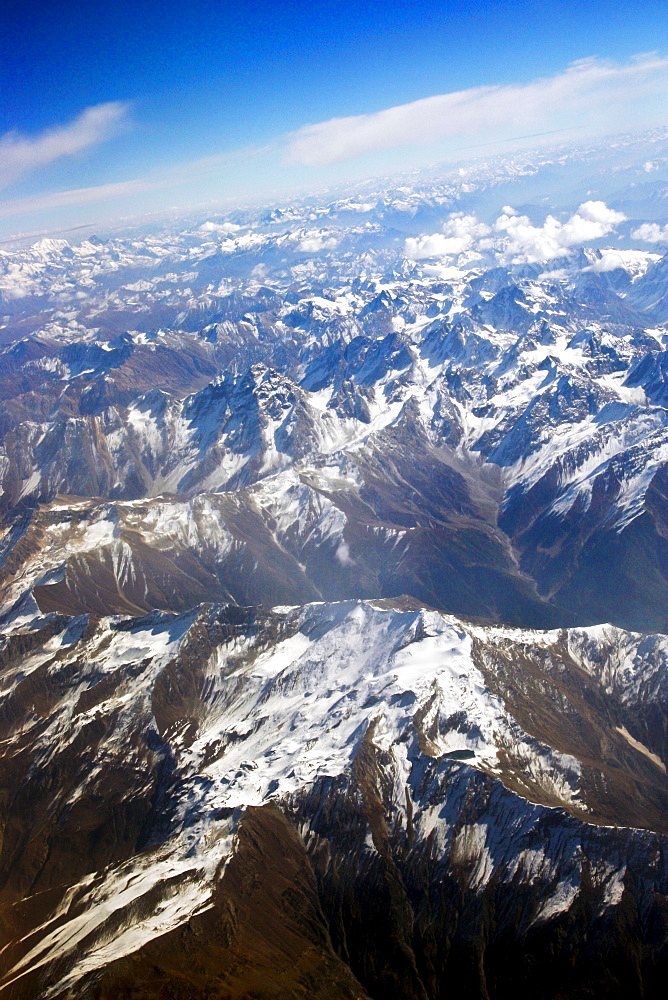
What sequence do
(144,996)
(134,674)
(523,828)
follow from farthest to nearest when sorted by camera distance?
(134,674)
(523,828)
(144,996)

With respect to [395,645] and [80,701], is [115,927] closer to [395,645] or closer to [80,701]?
[80,701]

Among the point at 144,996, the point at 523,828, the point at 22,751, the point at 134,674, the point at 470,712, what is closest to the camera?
the point at 144,996

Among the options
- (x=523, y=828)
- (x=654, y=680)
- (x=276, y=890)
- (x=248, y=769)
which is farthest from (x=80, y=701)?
(x=654, y=680)

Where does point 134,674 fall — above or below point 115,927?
above

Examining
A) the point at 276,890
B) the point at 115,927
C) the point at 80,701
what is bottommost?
the point at 276,890

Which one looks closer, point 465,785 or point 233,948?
point 233,948

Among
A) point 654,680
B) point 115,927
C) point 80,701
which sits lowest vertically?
point 654,680

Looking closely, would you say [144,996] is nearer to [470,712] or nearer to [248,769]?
[248,769]

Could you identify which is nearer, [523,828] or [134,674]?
[523,828]

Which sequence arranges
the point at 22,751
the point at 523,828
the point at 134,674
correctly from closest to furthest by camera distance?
the point at 523,828, the point at 22,751, the point at 134,674

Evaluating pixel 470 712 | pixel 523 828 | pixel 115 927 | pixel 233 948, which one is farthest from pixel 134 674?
pixel 523 828
